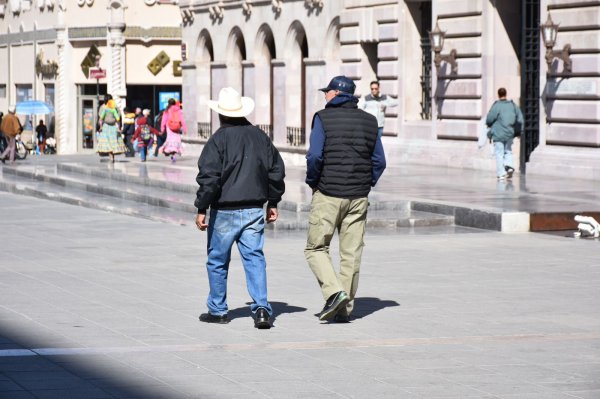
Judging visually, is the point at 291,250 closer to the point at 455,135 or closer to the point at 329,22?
the point at 455,135

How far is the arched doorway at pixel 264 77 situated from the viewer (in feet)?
134

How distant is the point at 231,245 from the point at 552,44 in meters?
16.5

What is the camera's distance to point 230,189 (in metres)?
11.0

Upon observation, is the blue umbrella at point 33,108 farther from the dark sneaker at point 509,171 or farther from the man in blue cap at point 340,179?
the man in blue cap at point 340,179

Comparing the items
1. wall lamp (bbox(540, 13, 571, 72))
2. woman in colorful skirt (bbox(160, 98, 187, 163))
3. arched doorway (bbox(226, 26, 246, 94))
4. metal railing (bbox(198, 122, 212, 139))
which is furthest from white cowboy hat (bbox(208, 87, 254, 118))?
metal railing (bbox(198, 122, 212, 139))

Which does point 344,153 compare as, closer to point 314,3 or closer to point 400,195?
point 400,195

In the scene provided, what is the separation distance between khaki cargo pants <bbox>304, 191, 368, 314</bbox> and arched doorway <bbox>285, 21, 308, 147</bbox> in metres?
27.2

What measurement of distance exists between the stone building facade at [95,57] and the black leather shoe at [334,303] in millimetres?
42300

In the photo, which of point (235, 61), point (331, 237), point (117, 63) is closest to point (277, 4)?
point (235, 61)

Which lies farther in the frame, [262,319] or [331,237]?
[331,237]

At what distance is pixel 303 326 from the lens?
11000 millimetres

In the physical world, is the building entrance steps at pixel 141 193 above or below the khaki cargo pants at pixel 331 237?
below

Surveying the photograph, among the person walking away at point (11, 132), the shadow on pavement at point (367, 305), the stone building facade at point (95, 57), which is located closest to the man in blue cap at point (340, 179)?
the shadow on pavement at point (367, 305)

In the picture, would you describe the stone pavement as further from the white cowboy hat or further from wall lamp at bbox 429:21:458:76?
wall lamp at bbox 429:21:458:76
